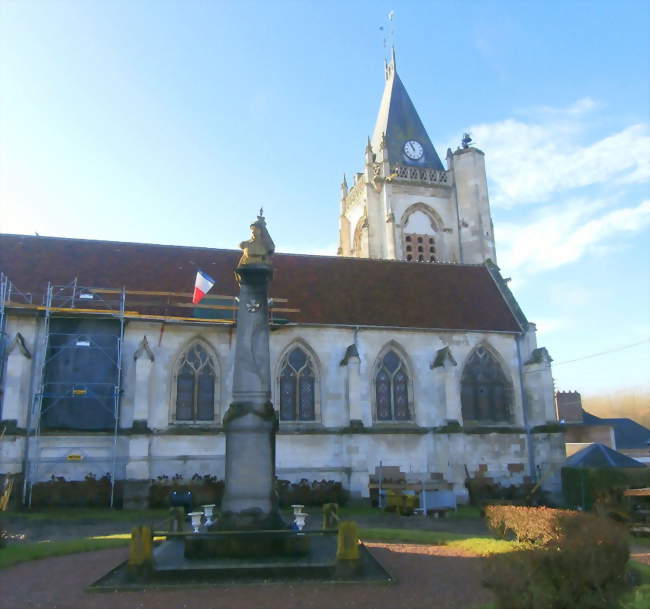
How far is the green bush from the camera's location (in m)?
5.51

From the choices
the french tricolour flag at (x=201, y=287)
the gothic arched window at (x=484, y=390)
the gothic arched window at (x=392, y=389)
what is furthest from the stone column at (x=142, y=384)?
the gothic arched window at (x=484, y=390)

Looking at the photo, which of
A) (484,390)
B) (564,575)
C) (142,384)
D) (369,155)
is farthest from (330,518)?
(369,155)

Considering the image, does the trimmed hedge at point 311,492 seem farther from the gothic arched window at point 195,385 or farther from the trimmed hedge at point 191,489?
the gothic arched window at point 195,385

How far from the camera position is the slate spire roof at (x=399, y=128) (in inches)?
1613

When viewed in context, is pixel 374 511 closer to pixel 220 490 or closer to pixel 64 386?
pixel 220 490

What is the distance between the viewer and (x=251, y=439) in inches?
441

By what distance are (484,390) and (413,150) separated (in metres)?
21.5

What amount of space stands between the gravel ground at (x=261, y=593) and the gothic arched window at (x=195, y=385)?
440 inches

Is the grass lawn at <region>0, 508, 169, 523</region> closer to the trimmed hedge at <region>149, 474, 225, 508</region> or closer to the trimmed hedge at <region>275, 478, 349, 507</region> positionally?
the trimmed hedge at <region>149, 474, 225, 508</region>

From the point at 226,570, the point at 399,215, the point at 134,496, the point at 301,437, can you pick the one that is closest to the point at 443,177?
the point at 399,215

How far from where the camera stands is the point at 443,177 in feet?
132

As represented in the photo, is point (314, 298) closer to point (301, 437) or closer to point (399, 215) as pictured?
point (301, 437)

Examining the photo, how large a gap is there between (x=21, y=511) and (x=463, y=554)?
14558 mm

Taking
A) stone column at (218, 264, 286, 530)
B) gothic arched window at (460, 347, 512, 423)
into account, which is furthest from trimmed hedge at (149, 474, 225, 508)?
stone column at (218, 264, 286, 530)
